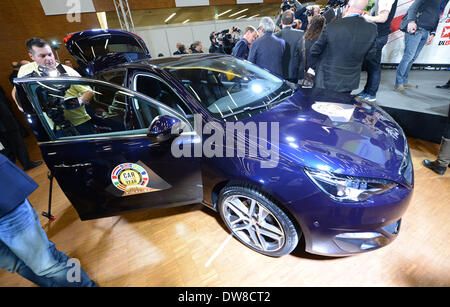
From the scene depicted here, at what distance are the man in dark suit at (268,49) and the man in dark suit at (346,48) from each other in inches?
30.4

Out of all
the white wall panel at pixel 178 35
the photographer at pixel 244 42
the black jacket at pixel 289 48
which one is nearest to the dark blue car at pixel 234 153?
the black jacket at pixel 289 48

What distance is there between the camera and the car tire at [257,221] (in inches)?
48.7

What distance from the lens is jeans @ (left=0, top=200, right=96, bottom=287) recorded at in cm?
100

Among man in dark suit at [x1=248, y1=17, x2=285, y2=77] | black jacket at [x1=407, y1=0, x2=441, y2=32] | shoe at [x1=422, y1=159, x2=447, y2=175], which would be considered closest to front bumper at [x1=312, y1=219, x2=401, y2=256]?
shoe at [x1=422, y1=159, x2=447, y2=175]

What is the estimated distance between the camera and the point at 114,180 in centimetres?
146

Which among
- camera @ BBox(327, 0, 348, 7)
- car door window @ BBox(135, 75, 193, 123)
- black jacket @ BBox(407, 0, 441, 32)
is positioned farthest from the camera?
camera @ BBox(327, 0, 348, 7)

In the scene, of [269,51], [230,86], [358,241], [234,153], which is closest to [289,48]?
[269,51]

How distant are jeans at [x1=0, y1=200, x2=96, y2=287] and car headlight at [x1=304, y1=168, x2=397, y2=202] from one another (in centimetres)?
154

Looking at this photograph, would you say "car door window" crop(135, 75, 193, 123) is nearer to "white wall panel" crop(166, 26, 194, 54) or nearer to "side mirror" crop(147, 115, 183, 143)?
"side mirror" crop(147, 115, 183, 143)

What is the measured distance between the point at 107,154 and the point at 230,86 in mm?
1124

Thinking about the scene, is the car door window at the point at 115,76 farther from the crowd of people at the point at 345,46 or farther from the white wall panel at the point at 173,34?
the white wall panel at the point at 173,34

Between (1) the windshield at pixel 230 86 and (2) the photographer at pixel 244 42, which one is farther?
(2) the photographer at pixel 244 42

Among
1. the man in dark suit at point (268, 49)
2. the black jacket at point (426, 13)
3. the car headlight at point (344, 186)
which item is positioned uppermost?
the black jacket at point (426, 13)
